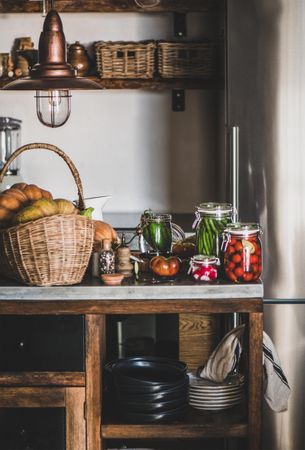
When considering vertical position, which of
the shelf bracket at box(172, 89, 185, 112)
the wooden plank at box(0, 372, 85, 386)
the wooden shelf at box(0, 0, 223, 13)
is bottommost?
the wooden plank at box(0, 372, 85, 386)

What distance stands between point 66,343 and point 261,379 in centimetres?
56

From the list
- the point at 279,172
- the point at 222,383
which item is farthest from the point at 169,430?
the point at 279,172

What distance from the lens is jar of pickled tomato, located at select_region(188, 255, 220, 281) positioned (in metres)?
2.31

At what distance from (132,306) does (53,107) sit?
3.27 feet

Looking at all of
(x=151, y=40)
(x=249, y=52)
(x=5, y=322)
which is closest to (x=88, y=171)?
(x=151, y=40)

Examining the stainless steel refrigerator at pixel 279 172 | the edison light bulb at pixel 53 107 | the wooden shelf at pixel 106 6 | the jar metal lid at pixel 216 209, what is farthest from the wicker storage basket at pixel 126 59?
the jar metal lid at pixel 216 209

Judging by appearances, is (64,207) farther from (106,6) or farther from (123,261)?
(106,6)

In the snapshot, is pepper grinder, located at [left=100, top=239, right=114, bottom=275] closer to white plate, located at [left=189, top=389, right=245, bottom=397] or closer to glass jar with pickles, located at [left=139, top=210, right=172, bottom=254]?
glass jar with pickles, located at [left=139, top=210, right=172, bottom=254]

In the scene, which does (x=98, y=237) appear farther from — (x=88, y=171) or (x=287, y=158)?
(x=88, y=171)

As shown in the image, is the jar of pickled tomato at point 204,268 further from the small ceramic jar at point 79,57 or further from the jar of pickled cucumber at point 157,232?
the small ceramic jar at point 79,57

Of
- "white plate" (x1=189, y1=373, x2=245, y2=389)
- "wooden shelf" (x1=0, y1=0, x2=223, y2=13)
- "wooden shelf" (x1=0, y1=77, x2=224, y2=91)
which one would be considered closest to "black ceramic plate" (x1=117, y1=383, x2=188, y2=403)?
"white plate" (x1=189, y1=373, x2=245, y2=389)

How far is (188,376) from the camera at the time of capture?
95.9 inches

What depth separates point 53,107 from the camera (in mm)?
2908

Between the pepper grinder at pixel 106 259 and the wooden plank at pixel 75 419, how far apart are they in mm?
346
